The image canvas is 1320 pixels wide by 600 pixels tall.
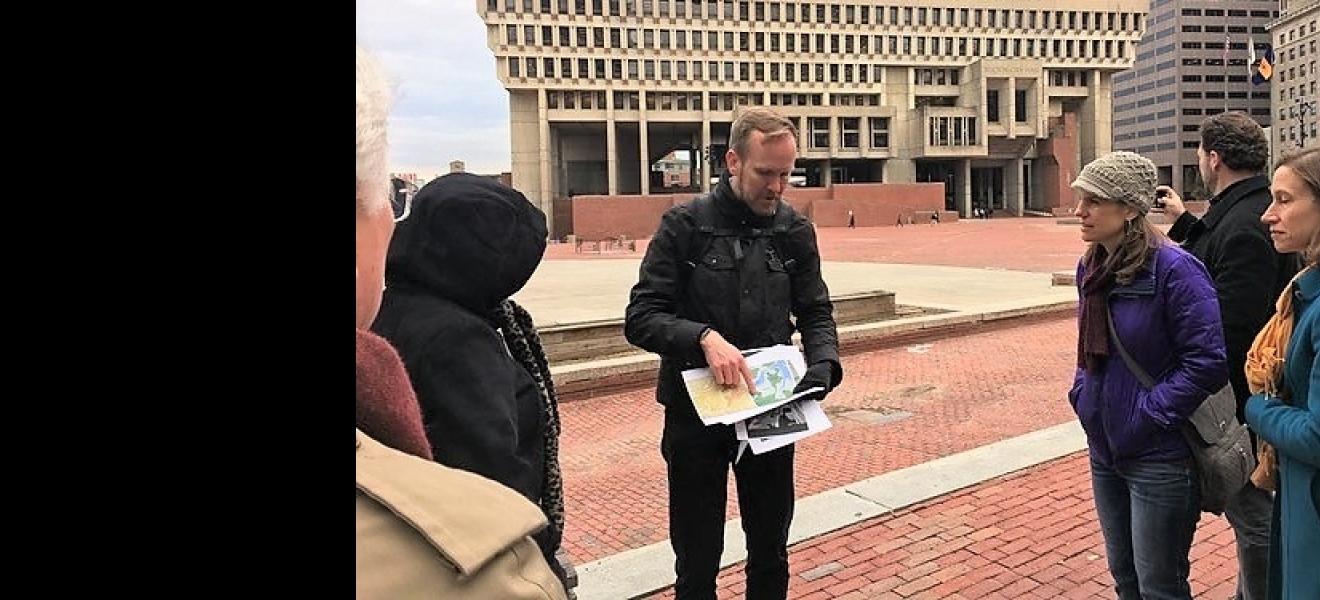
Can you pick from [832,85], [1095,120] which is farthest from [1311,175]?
[1095,120]

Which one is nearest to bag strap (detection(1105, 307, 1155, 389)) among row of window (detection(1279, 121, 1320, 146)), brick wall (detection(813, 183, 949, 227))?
brick wall (detection(813, 183, 949, 227))

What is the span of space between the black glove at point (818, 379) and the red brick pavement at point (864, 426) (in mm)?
2179

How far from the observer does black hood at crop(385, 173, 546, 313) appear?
1.90m

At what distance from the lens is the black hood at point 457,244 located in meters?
1.90

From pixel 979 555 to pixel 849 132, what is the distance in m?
74.0

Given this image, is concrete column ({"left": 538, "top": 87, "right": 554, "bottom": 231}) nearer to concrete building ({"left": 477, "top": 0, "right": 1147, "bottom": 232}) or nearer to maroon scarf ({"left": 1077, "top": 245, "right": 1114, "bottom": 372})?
concrete building ({"left": 477, "top": 0, "right": 1147, "bottom": 232})

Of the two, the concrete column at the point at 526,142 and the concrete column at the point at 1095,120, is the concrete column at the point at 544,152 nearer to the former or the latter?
the concrete column at the point at 526,142

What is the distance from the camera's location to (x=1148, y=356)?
307cm

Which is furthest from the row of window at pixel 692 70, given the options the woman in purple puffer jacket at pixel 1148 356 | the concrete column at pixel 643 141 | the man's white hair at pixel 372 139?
the man's white hair at pixel 372 139

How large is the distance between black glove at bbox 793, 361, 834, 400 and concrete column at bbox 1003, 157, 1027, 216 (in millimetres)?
77269

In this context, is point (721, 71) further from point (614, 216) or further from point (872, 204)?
point (614, 216)
